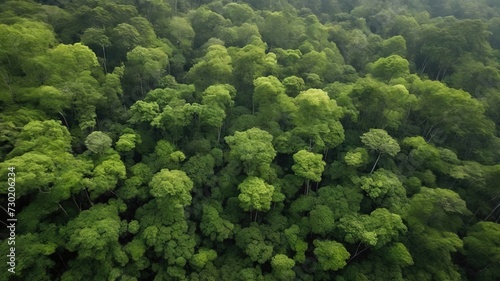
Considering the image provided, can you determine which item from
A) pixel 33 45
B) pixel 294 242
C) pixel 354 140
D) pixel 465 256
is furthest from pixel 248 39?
pixel 465 256

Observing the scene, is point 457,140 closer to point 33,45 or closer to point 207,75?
point 207,75

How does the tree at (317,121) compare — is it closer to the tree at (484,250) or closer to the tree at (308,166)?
the tree at (308,166)

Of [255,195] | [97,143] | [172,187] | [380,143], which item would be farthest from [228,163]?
[380,143]

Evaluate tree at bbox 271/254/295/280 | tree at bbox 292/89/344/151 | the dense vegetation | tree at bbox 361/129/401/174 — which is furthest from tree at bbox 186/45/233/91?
tree at bbox 271/254/295/280

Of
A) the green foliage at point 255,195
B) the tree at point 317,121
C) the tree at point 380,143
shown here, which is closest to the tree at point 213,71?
the tree at point 317,121

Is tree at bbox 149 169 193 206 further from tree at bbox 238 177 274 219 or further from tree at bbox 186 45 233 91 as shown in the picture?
tree at bbox 186 45 233 91
